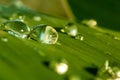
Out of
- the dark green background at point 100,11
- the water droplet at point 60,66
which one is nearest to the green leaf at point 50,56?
the water droplet at point 60,66

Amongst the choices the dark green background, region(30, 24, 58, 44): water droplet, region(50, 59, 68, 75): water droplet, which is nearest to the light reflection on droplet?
region(50, 59, 68, 75): water droplet

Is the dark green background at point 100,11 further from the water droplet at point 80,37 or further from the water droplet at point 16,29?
the water droplet at point 16,29

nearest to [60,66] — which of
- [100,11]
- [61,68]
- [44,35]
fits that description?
[61,68]

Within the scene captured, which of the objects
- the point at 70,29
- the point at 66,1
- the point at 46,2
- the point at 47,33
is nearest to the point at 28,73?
the point at 47,33

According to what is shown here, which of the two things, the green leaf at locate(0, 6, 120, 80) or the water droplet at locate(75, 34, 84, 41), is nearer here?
the green leaf at locate(0, 6, 120, 80)

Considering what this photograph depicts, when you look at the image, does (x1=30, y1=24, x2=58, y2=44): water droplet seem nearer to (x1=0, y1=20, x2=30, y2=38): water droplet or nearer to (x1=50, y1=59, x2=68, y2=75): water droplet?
(x1=0, y1=20, x2=30, y2=38): water droplet

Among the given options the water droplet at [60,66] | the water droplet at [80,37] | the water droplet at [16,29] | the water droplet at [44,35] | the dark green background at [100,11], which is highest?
the water droplet at [60,66]
